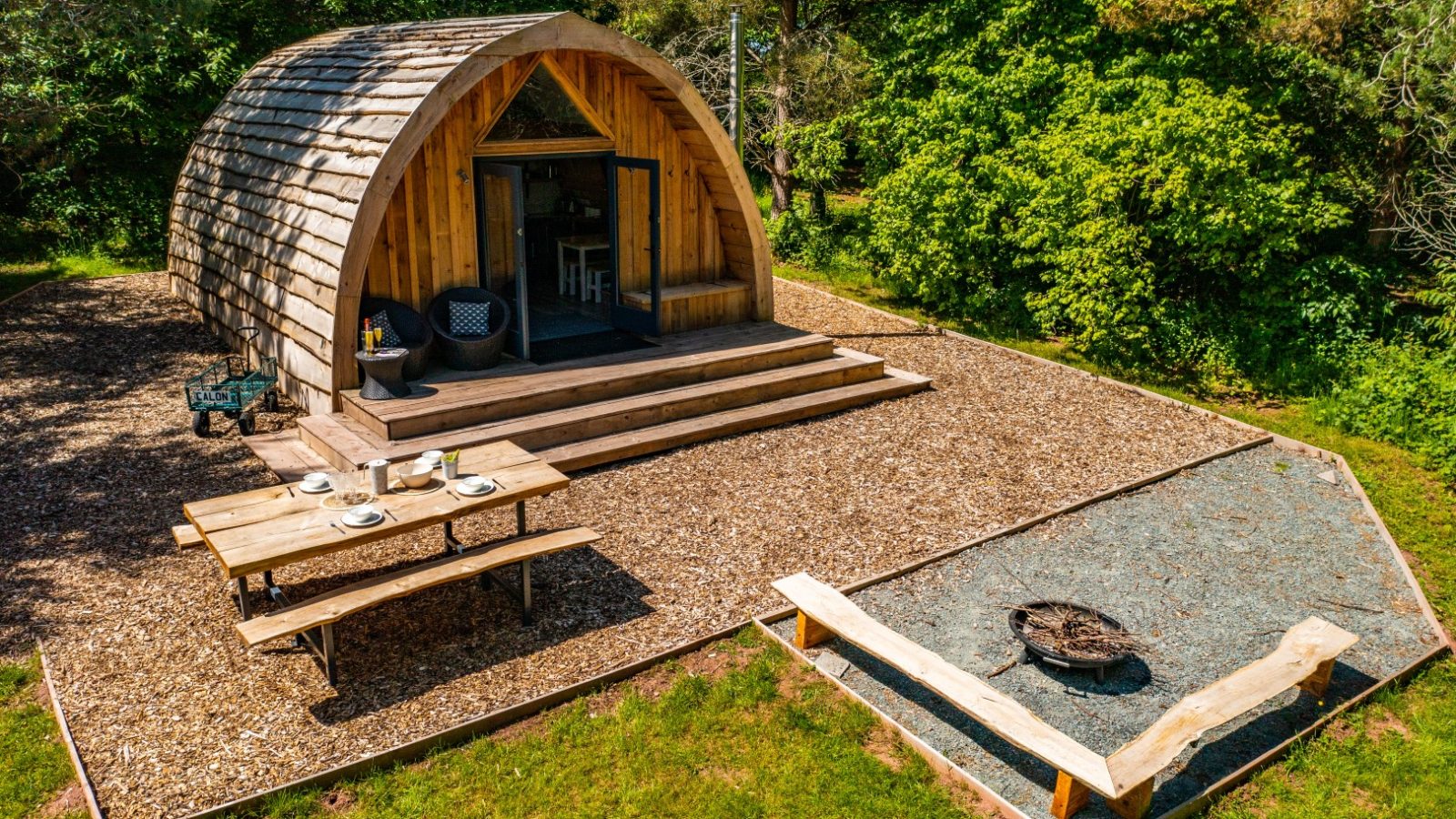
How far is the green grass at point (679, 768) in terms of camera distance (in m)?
5.07

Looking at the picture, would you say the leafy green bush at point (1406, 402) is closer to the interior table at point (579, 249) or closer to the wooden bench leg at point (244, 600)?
the interior table at point (579, 249)

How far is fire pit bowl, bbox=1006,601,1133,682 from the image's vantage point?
6.05 metres

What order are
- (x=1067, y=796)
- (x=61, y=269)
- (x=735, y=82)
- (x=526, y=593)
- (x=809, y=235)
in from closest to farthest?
(x=1067, y=796) < (x=526, y=593) < (x=735, y=82) < (x=61, y=269) < (x=809, y=235)

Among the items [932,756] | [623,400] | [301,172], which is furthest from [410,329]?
[932,756]

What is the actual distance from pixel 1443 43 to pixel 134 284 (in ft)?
54.6

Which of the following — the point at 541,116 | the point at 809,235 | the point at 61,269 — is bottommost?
the point at 61,269

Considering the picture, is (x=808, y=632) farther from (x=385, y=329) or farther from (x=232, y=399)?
(x=232, y=399)

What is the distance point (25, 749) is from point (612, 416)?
5161 millimetres

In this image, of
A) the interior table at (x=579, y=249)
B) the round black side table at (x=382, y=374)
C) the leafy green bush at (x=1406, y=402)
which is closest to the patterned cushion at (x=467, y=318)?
the round black side table at (x=382, y=374)

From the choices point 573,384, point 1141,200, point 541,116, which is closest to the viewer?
point 573,384

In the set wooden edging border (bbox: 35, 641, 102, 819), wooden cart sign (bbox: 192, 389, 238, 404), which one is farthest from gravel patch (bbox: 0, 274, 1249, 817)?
wooden cart sign (bbox: 192, 389, 238, 404)

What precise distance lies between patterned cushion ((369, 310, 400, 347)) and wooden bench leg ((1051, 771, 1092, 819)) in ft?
23.5

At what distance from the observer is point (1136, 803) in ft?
16.3

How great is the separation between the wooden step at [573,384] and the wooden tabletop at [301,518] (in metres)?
2.21
